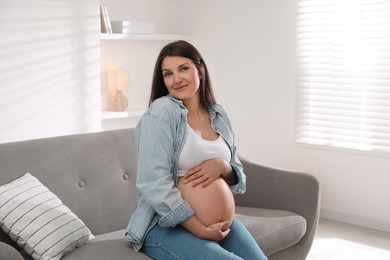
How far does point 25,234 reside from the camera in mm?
2518

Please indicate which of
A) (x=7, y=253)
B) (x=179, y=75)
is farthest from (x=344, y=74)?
(x=7, y=253)

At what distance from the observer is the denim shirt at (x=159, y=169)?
2.35 m

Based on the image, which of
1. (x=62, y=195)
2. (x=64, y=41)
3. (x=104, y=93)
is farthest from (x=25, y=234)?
(x=104, y=93)

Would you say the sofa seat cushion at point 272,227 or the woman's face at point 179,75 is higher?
the woman's face at point 179,75

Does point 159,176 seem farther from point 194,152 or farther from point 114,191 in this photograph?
point 114,191

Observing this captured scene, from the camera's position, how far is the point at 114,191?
3.06 m

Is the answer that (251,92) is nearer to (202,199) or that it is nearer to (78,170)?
(78,170)

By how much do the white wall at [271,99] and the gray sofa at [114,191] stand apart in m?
1.44

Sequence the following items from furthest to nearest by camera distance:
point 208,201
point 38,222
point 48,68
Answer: point 48,68, point 38,222, point 208,201

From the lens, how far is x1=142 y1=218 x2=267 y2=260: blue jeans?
2.31 meters

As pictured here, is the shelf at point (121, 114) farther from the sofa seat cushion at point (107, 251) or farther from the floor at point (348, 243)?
the sofa seat cushion at point (107, 251)

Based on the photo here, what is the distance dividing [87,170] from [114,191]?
0.55 feet

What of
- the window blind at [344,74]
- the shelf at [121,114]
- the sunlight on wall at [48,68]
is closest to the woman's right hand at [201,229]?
the sunlight on wall at [48,68]

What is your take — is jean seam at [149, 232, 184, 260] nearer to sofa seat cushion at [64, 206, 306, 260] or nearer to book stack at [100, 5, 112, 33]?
sofa seat cushion at [64, 206, 306, 260]
